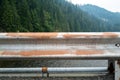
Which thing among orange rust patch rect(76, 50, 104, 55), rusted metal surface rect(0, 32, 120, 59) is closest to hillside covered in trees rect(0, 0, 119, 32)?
rusted metal surface rect(0, 32, 120, 59)

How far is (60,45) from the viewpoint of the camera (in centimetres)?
471

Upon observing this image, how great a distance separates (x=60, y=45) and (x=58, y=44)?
3cm

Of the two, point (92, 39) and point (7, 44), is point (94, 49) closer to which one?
point (92, 39)

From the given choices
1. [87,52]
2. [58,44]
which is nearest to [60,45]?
[58,44]

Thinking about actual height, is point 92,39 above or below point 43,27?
above

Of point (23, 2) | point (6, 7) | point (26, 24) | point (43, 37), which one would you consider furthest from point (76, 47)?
point (23, 2)

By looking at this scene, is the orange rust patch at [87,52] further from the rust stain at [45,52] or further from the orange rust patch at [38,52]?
the orange rust patch at [38,52]

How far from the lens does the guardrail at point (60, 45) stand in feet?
15.3

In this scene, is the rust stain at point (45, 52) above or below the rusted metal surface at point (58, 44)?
below

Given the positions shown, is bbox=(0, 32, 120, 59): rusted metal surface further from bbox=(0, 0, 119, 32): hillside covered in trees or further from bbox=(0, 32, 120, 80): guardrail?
bbox=(0, 0, 119, 32): hillside covered in trees

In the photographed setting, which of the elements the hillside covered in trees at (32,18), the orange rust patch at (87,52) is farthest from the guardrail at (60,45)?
the hillside covered in trees at (32,18)

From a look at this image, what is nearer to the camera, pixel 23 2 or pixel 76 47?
pixel 76 47

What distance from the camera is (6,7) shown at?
73.9 metres

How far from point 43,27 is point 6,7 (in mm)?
25223
